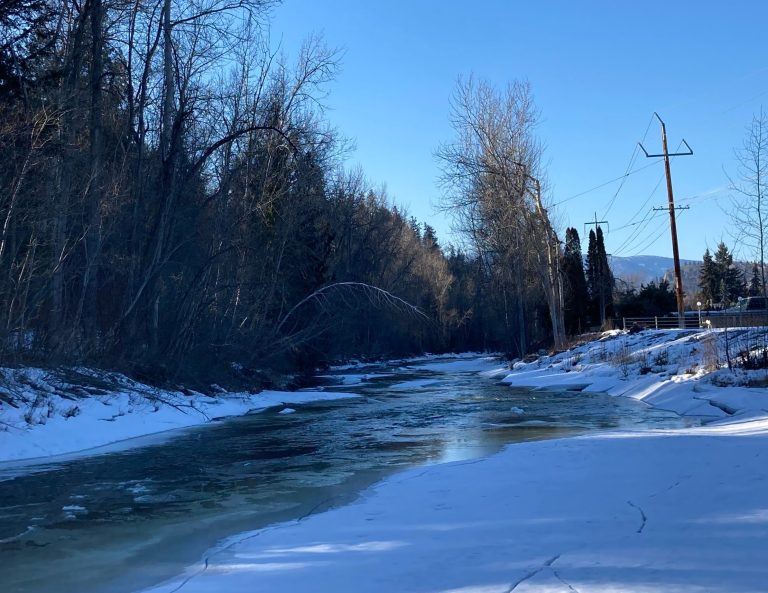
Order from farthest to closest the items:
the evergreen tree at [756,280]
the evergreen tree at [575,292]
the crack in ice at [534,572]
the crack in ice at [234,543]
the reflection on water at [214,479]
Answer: the evergreen tree at [575,292] → the evergreen tree at [756,280] → the reflection on water at [214,479] → the crack in ice at [234,543] → the crack in ice at [534,572]

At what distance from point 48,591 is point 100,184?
64.6 ft

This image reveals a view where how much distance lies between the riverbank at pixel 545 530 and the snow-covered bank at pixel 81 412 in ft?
25.5

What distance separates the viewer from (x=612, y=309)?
213 ft

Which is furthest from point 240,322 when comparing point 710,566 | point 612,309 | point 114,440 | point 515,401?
point 612,309

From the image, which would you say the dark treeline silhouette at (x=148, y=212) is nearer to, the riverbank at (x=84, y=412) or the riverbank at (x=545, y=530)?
the riverbank at (x=84, y=412)

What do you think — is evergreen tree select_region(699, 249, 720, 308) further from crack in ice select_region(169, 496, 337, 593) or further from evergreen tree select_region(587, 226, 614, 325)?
crack in ice select_region(169, 496, 337, 593)

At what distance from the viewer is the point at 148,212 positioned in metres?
28.0

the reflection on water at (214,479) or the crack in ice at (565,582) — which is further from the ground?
the crack in ice at (565,582)

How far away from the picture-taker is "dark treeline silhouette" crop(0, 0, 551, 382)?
17.9 m

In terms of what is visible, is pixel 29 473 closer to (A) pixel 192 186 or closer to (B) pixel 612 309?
(A) pixel 192 186

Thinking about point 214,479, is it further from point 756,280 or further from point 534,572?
point 756,280

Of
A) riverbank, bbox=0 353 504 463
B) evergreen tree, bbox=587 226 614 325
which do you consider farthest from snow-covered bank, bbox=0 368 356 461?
evergreen tree, bbox=587 226 614 325

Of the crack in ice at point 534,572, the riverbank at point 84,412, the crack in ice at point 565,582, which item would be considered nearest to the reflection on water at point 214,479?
the riverbank at point 84,412

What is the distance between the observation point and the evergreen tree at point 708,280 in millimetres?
82000
